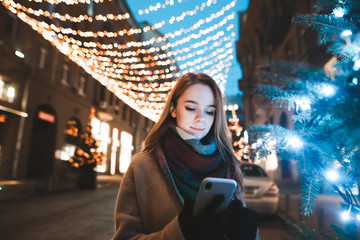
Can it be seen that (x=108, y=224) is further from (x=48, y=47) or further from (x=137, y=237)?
(x=48, y=47)

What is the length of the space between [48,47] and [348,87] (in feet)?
60.1

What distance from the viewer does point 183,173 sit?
163cm

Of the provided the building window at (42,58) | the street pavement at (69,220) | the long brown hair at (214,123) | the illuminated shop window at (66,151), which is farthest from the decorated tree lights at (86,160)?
the long brown hair at (214,123)

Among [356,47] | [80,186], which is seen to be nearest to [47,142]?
[80,186]

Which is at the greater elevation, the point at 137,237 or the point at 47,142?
the point at 47,142

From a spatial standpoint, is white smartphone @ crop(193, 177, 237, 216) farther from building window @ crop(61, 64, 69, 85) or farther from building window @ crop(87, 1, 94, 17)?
building window @ crop(87, 1, 94, 17)

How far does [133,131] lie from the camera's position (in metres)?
33.4

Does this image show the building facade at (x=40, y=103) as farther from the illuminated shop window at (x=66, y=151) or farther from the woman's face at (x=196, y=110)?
the woman's face at (x=196, y=110)

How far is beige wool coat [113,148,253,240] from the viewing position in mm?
1478

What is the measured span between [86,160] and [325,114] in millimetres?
12632

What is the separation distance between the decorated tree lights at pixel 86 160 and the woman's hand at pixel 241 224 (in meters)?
12.2

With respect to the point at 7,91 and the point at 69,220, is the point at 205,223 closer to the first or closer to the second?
the point at 69,220

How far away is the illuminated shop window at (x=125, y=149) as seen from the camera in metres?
28.6

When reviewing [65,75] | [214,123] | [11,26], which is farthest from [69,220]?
[65,75]
